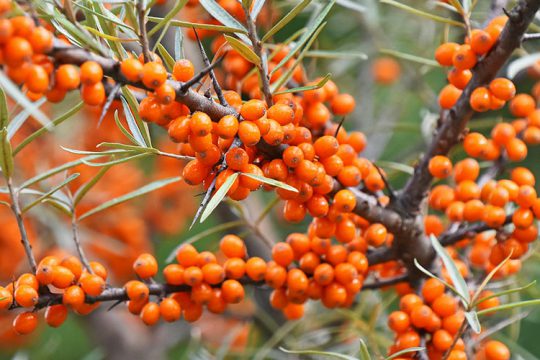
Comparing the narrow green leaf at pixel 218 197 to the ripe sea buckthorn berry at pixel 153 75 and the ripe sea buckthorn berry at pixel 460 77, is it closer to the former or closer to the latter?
the ripe sea buckthorn berry at pixel 153 75

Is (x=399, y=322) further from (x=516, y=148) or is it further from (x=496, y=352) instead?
(x=516, y=148)

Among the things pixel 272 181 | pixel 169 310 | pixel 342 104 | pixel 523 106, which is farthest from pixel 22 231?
pixel 523 106

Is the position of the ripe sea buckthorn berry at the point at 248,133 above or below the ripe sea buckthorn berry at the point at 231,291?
above

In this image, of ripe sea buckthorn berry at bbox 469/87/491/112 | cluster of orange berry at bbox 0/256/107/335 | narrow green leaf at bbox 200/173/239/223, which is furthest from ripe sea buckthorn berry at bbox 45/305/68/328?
ripe sea buckthorn berry at bbox 469/87/491/112

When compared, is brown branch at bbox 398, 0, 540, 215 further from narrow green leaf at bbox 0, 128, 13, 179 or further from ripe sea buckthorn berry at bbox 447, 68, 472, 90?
narrow green leaf at bbox 0, 128, 13, 179

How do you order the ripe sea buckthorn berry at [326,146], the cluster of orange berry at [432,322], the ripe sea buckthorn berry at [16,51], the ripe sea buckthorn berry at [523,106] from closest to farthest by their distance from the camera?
1. the ripe sea buckthorn berry at [16,51]
2. the ripe sea buckthorn berry at [326,146]
3. the cluster of orange berry at [432,322]
4. the ripe sea buckthorn berry at [523,106]

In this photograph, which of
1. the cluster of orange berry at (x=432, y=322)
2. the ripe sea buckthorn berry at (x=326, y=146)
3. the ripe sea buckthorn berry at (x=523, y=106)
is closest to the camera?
the ripe sea buckthorn berry at (x=326, y=146)

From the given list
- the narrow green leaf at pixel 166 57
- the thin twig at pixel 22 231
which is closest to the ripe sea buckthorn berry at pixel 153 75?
the narrow green leaf at pixel 166 57
